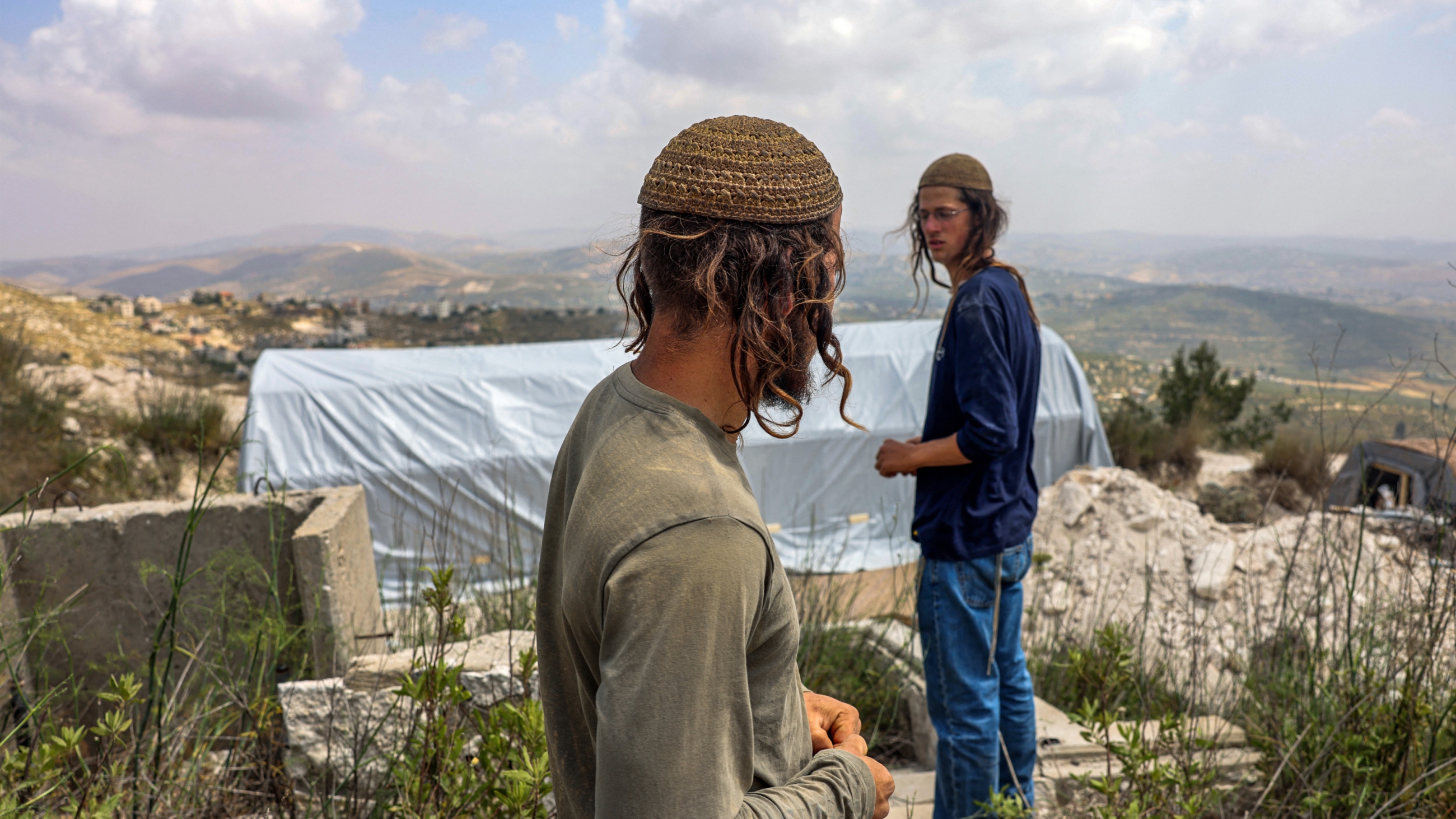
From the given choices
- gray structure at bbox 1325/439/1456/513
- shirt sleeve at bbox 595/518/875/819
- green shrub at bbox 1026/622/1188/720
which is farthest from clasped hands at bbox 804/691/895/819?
gray structure at bbox 1325/439/1456/513

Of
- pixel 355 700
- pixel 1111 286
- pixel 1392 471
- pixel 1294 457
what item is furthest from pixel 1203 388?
pixel 1111 286

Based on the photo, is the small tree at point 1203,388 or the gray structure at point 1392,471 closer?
the gray structure at point 1392,471

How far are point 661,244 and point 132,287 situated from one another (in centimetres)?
11022

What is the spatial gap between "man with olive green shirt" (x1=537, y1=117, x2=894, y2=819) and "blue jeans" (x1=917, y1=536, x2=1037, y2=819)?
1.21 m

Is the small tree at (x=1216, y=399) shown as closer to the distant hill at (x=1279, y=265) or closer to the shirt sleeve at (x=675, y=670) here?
the distant hill at (x=1279, y=265)

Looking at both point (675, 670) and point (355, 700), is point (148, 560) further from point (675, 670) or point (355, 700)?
point (675, 670)

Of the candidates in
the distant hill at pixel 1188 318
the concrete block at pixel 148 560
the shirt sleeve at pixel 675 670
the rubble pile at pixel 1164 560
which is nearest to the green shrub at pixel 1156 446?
the rubble pile at pixel 1164 560

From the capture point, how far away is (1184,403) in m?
12.6

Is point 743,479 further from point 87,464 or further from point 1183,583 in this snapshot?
point 87,464

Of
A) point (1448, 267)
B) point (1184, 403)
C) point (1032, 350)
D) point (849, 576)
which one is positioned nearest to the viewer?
point (1448, 267)

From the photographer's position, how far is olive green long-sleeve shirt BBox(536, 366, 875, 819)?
2.20 feet

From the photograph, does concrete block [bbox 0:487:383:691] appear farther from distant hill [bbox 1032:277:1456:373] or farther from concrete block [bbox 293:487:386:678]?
distant hill [bbox 1032:277:1456:373]

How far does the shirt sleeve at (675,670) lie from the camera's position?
2.18ft

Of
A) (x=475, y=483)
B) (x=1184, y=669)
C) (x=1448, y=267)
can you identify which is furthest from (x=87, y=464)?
(x=1448, y=267)
